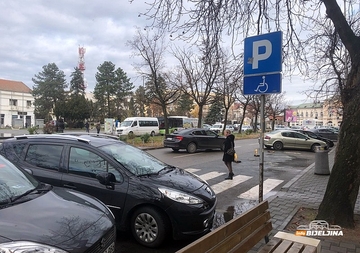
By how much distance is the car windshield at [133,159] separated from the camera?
468 centimetres

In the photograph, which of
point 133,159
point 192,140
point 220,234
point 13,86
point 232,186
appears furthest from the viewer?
point 13,86

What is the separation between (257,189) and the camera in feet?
28.1

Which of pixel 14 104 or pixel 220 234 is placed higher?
pixel 14 104

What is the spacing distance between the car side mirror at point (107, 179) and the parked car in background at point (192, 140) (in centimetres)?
1303

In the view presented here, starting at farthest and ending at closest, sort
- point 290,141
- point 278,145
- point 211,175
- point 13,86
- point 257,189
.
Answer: point 13,86, point 278,145, point 290,141, point 211,175, point 257,189

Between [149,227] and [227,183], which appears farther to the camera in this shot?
[227,183]

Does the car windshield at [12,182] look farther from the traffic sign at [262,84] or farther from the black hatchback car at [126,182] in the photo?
the traffic sign at [262,84]

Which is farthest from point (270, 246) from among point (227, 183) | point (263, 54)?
point (227, 183)

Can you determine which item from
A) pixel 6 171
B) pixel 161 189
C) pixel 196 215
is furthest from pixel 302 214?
pixel 6 171

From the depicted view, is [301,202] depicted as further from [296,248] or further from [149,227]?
[149,227]

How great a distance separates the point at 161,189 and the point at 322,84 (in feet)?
66.7

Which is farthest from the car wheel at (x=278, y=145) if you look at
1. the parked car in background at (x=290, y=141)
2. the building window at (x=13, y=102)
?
the building window at (x=13, y=102)

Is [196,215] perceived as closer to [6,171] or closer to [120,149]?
[120,149]

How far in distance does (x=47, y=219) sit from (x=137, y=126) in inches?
1290
